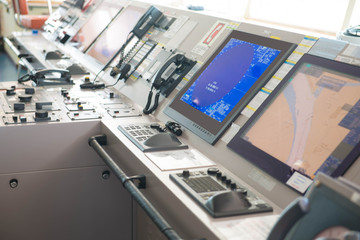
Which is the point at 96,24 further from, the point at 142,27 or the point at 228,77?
the point at 228,77

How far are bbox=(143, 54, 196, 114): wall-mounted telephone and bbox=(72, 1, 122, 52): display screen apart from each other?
1529 mm

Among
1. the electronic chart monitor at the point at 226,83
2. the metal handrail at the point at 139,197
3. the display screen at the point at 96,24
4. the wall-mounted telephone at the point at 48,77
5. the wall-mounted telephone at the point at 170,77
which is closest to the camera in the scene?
the metal handrail at the point at 139,197

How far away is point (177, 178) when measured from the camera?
158 cm

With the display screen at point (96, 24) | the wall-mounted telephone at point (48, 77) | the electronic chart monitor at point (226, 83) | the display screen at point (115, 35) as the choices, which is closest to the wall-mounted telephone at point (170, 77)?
the electronic chart monitor at point (226, 83)

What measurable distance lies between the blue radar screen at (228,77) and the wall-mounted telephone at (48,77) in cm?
111

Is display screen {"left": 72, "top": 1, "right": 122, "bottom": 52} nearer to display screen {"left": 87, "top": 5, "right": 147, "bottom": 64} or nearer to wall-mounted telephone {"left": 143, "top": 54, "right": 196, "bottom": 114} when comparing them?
display screen {"left": 87, "top": 5, "right": 147, "bottom": 64}

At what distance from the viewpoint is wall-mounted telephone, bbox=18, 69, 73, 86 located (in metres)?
2.87

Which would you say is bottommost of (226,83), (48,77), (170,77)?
(48,77)

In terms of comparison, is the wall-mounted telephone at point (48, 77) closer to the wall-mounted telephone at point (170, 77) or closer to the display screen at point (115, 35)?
the display screen at point (115, 35)

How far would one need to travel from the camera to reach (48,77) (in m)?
2.94

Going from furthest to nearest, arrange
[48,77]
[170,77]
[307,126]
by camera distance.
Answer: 1. [48,77]
2. [170,77]
3. [307,126]

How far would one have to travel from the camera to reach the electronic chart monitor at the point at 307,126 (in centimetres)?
143

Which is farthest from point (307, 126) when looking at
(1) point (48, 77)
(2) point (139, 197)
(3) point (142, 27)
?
(1) point (48, 77)

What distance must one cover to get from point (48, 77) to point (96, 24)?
46.1 inches
